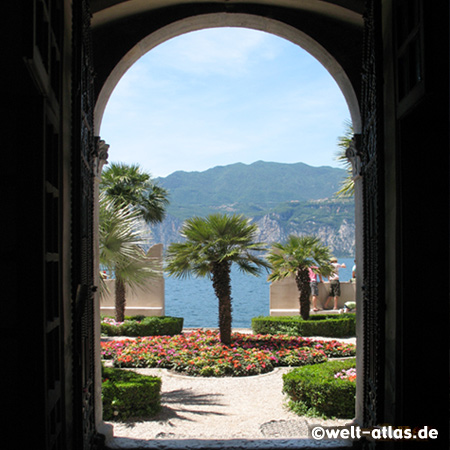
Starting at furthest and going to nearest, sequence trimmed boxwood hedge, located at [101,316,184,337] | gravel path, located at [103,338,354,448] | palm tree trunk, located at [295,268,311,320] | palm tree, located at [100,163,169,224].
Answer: palm tree, located at [100,163,169,224]
palm tree trunk, located at [295,268,311,320]
trimmed boxwood hedge, located at [101,316,184,337]
gravel path, located at [103,338,354,448]

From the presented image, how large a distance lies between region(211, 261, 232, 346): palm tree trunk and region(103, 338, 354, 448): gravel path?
8.06 feet

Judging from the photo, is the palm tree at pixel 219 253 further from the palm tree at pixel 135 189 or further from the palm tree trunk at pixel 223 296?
the palm tree at pixel 135 189

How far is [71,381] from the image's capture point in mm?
3492

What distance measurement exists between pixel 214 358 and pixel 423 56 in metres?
9.70

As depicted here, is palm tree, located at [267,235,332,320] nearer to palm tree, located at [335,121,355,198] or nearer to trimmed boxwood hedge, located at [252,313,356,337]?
trimmed boxwood hedge, located at [252,313,356,337]

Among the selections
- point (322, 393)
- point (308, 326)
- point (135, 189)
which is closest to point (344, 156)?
point (308, 326)

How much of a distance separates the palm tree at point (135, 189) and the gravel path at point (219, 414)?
9808mm

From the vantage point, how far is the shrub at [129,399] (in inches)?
295

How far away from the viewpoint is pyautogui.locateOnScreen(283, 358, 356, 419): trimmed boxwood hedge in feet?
23.9

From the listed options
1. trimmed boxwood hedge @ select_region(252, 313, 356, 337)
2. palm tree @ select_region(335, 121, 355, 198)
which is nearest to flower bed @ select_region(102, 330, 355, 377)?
trimmed boxwood hedge @ select_region(252, 313, 356, 337)

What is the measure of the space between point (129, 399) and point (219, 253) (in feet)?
18.5

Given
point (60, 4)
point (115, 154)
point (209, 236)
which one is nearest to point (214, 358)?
point (209, 236)

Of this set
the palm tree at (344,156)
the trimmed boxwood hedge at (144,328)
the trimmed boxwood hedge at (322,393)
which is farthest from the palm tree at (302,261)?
the trimmed boxwood hedge at (322,393)

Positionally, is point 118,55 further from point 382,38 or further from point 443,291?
point 443,291
